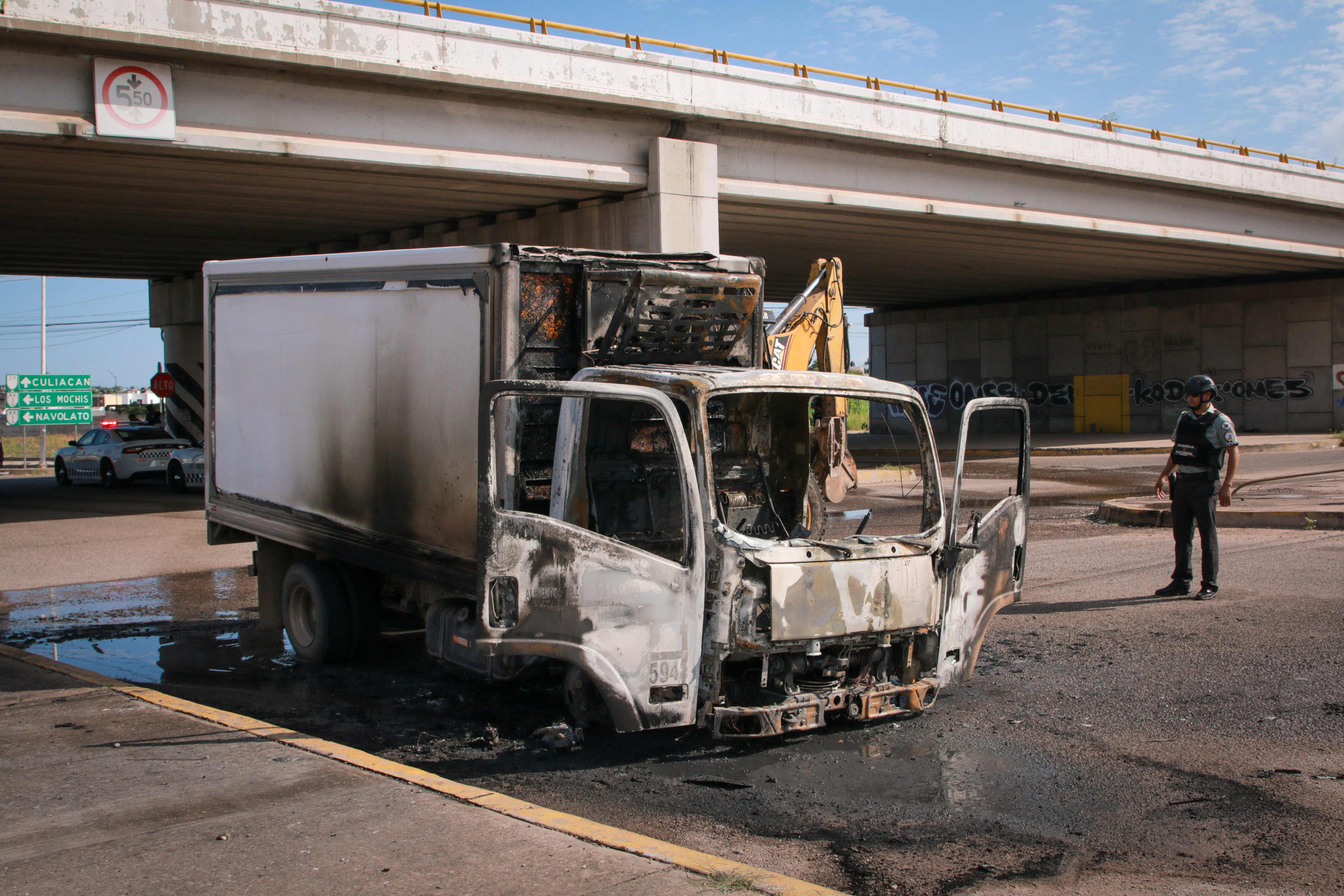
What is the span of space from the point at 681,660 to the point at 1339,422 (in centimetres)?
3645

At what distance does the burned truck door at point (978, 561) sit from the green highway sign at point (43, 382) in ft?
114

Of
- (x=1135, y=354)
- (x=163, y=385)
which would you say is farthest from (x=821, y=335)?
(x=1135, y=354)

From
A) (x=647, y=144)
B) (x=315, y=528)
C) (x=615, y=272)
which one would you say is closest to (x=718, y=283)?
(x=615, y=272)

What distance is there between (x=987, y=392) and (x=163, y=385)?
28487 mm

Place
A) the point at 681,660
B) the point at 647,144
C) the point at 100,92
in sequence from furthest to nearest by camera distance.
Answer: the point at 647,144 < the point at 100,92 < the point at 681,660

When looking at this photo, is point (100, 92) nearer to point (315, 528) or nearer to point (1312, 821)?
point (315, 528)

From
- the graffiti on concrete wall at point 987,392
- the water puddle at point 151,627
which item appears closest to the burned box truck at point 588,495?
the water puddle at point 151,627

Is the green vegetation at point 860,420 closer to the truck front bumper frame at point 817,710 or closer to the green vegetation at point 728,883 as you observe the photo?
the truck front bumper frame at point 817,710

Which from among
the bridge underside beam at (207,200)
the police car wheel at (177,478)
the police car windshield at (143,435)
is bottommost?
the police car wheel at (177,478)

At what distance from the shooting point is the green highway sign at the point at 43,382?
3431cm

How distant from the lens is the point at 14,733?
233 inches

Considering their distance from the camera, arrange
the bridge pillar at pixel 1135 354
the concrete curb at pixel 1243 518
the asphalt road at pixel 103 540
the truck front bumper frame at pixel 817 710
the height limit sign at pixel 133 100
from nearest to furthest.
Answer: the truck front bumper frame at pixel 817 710 → the asphalt road at pixel 103 540 → the concrete curb at pixel 1243 518 → the height limit sign at pixel 133 100 → the bridge pillar at pixel 1135 354

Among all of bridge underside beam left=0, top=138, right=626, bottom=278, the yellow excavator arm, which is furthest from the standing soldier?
bridge underside beam left=0, top=138, right=626, bottom=278

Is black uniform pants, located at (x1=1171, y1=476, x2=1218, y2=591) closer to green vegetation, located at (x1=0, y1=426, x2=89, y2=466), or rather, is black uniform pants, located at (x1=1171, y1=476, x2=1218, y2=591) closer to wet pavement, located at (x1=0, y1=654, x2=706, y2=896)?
wet pavement, located at (x1=0, y1=654, x2=706, y2=896)
